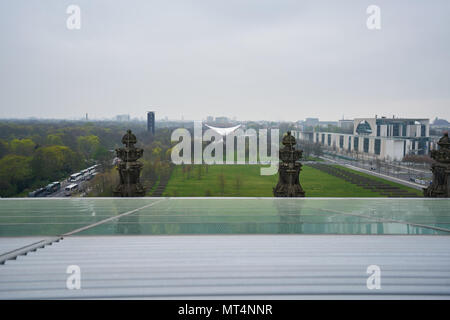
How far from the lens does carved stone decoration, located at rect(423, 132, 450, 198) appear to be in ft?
24.0

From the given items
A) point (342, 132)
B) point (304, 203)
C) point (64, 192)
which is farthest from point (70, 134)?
point (342, 132)

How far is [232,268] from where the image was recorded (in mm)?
2385

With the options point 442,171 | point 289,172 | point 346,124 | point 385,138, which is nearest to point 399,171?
point 385,138

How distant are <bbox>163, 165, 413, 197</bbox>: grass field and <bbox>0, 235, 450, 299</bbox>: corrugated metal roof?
58.9 feet

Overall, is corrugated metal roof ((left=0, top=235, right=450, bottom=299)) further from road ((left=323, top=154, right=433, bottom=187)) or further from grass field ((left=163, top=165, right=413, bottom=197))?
road ((left=323, top=154, right=433, bottom=187))

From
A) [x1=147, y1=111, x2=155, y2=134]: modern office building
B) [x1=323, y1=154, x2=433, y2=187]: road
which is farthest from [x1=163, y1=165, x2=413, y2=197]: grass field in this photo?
[x1=147, y1=111, x2=155, y2=134]: modern office building

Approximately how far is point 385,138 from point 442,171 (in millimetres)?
35824

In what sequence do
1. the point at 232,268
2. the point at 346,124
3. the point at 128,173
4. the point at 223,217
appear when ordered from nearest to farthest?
the point at 232,268 → the point at 223,217 → the point at 128,173 → the point at 346,124

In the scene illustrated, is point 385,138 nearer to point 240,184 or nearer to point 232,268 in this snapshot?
point 240,184

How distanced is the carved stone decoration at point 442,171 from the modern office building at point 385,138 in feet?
103
